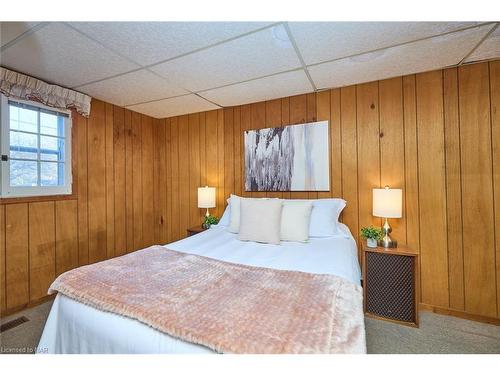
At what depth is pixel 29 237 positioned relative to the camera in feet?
7.12

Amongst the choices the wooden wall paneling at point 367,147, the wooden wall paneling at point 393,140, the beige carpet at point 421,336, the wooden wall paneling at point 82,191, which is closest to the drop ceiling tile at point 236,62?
the wooden wall paneling at point 367,147

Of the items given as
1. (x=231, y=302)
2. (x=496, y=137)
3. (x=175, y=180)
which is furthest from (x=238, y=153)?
(x=496, y=137)

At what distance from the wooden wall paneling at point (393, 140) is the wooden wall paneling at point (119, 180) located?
3041mm

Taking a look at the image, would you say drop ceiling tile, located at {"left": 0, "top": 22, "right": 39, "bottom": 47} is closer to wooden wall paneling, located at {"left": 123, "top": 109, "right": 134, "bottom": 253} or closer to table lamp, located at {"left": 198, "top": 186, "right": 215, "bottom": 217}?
wooden wall paneling, located at {"left": 123, "top": 109, "right": 134, "bottom": 253}

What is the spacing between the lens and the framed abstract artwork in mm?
2525

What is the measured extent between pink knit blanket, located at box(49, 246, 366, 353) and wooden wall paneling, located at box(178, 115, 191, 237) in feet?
6.00

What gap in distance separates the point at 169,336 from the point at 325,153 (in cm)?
219

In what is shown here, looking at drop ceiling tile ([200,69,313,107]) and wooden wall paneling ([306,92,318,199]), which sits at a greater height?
drop ceiling tile ([200,69,313,107])

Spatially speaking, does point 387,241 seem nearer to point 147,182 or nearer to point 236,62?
point 236,62

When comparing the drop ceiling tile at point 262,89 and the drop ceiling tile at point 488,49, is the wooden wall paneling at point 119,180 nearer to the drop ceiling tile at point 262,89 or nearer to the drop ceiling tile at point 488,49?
the drop ceiling tile at point 262,89

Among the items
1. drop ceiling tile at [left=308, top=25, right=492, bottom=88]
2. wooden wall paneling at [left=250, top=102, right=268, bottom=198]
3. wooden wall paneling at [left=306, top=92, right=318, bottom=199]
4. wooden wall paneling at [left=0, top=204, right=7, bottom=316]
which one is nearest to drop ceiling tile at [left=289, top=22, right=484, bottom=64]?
drop ceiling tile at [left=308, top=25, right=492, bottom=88]

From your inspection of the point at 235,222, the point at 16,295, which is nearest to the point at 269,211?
the point at 235,222

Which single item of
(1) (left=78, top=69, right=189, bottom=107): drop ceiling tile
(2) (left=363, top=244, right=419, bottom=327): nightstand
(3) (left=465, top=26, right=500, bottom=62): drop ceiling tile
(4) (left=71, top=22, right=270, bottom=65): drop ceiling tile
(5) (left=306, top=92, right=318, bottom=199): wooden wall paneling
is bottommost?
(2) (left=363, top=244, right=419, bottom=327): nightstand

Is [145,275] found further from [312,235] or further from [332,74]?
[332,74]
